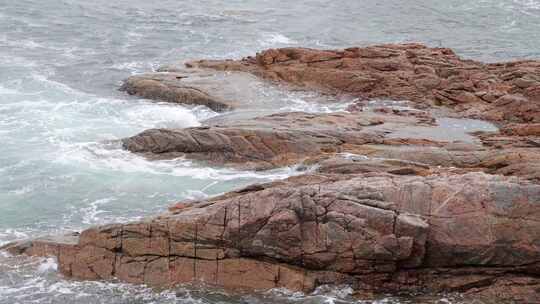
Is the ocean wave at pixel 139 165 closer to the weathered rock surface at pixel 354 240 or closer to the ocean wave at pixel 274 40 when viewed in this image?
the weathered rock surface at pixel 354 240

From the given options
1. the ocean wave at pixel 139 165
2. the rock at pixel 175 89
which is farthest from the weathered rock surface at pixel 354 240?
the rock at pixel 175 89

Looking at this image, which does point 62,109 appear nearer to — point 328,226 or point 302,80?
point 302,80

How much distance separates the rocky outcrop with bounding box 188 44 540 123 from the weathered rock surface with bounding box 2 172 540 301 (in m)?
15.8

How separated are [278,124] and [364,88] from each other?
9338 millimetres

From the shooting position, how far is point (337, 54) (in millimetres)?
43125

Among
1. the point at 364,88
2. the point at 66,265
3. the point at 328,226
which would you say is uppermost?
the point at 364,88

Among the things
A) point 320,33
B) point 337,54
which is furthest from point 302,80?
point 320,33

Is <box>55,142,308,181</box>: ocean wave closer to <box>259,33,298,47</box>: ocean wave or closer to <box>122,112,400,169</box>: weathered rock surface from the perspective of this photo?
<box>122,112,400,169</box>: weathered rock surface

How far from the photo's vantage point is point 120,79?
146 ft

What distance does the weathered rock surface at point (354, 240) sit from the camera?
A: 21.3 metres

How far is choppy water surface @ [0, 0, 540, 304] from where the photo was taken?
2636 centimetres

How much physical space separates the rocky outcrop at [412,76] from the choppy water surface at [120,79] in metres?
2.71

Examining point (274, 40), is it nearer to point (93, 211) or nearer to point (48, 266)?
point (93, 211)

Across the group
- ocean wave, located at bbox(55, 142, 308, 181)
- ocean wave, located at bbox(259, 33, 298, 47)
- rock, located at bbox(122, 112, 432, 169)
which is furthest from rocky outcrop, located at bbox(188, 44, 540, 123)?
ocean wave, located at bbox(55, 142, 308, 181)
